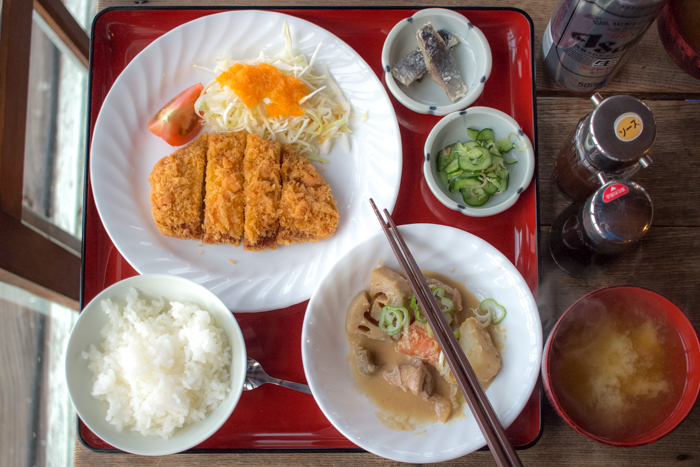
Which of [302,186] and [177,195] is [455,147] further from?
[177,195]

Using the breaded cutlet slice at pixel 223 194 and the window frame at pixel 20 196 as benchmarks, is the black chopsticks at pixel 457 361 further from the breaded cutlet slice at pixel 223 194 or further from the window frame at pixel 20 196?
the window frame at pixel 20 196

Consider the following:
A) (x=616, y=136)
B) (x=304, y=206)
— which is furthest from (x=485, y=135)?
(x=304, y=206)

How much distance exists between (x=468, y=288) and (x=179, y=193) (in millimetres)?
1417

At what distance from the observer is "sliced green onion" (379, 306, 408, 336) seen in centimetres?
188

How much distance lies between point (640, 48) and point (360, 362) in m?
2.19

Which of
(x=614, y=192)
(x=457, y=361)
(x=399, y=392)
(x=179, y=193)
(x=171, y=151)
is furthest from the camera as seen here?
(x=171, y=151)

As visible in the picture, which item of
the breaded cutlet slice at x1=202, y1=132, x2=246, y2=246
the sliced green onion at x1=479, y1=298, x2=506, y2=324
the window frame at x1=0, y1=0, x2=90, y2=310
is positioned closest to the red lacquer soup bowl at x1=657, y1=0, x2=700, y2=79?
the sliced green onion at x1=479, y1=298, x2=506, y2=324

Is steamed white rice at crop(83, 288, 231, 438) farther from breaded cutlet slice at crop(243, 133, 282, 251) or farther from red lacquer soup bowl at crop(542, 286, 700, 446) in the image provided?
red lacquer soup bowl at crop(542, 286, 700, 446)

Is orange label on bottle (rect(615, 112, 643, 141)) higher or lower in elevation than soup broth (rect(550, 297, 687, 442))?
higher

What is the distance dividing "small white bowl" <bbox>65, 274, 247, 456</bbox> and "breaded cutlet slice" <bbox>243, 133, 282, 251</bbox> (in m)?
0.40

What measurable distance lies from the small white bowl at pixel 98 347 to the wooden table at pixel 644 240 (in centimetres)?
44

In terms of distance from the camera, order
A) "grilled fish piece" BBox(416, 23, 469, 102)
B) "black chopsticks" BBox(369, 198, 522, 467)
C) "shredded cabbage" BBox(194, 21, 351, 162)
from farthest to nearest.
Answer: "shredded cabbage" BBox(194, 21, 351, 162)
"grilled fish piece" BBox(416, 23, 469, 102)
"black chopsticks" BBox(369, 198, 522, 467)

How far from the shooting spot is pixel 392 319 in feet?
6.24

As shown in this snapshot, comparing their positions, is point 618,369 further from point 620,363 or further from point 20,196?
point 20,196
